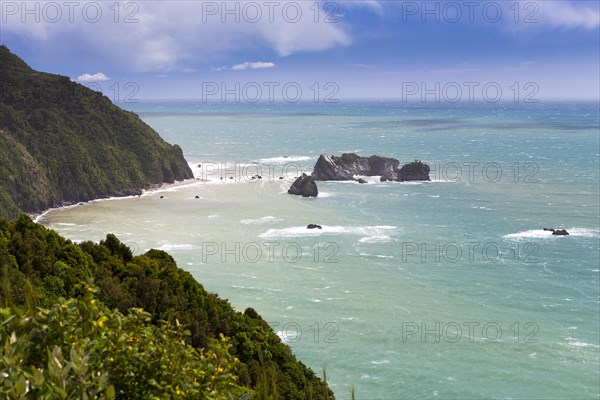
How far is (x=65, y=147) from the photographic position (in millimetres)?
142375

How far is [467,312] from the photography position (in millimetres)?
64562

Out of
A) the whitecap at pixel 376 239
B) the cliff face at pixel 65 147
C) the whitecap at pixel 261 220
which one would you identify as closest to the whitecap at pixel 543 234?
the whitecap at pixel 376 239

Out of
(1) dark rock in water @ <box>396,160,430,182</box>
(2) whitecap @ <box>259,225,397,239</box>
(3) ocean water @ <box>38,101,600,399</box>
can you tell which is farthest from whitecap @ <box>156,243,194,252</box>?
(1) dark rock in water @ <box>396,160,430,182</box>

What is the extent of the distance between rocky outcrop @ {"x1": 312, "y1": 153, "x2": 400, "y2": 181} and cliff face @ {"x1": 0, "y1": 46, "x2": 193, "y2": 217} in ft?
121

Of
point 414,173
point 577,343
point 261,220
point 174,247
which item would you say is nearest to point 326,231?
point 261,220

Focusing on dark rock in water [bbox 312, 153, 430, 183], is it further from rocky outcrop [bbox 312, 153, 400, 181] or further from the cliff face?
the cliff face

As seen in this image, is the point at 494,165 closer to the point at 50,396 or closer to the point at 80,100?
the point at 80,100

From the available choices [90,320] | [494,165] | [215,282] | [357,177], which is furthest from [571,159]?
[90,320]

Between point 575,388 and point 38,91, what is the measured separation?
479ft

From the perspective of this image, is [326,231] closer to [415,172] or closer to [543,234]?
[543,234]

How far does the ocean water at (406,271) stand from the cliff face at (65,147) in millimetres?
7216

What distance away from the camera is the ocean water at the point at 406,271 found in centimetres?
5144

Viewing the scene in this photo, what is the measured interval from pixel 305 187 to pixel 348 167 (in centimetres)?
3159

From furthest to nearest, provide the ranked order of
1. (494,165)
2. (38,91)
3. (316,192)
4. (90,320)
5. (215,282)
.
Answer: (494,165), (38,91), (316,192), (215,282), (90,320)
